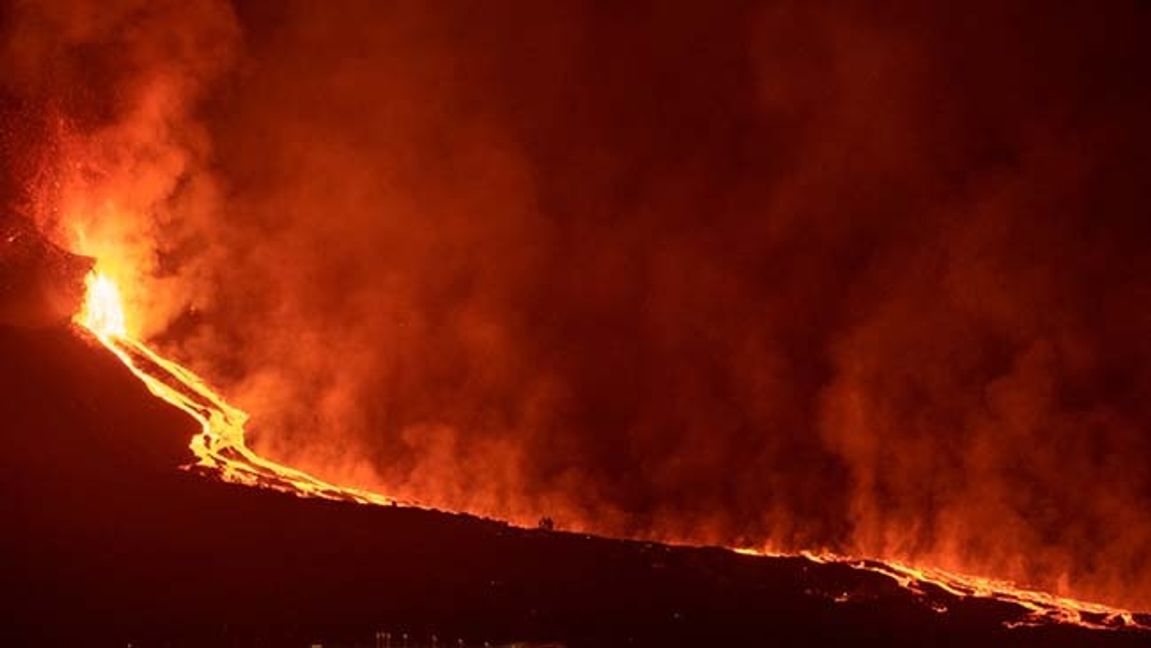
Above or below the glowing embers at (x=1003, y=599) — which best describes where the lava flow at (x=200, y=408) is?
above

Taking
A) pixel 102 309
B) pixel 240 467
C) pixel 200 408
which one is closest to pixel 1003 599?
pixel 240 467

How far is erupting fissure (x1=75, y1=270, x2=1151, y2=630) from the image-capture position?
22.8 meters

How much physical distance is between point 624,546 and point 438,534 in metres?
2.89

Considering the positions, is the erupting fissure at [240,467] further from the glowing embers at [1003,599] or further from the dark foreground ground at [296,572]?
the dark foreground ground at [296,572]

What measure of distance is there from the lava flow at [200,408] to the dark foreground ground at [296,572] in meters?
0.49

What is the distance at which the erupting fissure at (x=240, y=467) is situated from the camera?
22.8m

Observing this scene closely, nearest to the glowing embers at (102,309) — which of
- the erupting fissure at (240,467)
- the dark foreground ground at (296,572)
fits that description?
the erupting fissure at (240,467)

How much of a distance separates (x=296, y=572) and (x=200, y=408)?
19.6 feet

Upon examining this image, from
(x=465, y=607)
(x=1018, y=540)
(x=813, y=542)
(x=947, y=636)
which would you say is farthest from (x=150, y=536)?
(x=1018, y=540)

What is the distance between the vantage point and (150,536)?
1969cm

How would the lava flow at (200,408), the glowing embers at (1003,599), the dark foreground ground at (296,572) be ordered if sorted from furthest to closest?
the glowing embers at (1003,599)
the lava flow at (200,408)
the dark foreground ground at (296,572)

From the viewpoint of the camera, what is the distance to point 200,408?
24812mm

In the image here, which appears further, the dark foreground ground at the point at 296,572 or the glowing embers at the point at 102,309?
the glowing embers at the point at 102,309

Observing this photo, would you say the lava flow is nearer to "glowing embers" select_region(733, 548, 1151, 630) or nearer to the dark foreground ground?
the dark foreground ground
